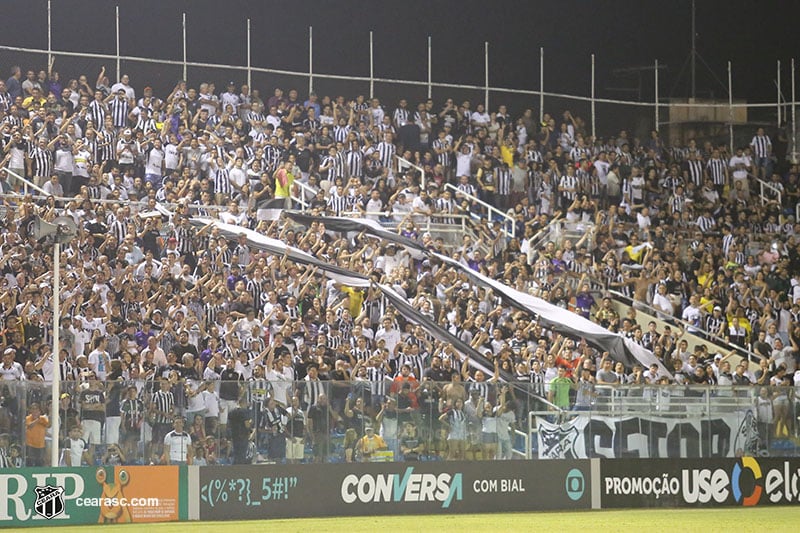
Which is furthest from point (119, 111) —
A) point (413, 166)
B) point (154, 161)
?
point (413, 166)

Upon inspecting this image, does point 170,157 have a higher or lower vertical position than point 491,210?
higher

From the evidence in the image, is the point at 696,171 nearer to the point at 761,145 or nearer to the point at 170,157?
the point at 761,145

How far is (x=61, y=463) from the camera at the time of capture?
60.0 ft

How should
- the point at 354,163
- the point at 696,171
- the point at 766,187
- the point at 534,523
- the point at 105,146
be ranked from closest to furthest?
1. the point at 534,523
2. the point at 105,146
3. the point at 354,163
4. the point at 696,171
5. the point at 766,187

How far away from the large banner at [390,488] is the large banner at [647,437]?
1.02 ft

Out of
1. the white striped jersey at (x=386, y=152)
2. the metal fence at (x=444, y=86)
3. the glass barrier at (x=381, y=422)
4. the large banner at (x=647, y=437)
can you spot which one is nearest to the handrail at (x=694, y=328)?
the white striped jersey at (x=386, y=152)

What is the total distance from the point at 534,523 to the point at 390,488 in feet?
7.42

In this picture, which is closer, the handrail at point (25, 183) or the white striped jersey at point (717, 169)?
the handrail at point (25, 183)

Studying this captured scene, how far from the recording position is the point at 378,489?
65.8 ft

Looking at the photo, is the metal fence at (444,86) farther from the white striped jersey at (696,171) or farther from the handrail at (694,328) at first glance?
the handrail at (694,328)

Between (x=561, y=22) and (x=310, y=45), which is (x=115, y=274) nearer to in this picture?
(x=310, y=45)

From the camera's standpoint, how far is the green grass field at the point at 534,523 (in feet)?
59.2

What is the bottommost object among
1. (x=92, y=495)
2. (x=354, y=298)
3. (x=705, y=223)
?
(x=92, y=495)

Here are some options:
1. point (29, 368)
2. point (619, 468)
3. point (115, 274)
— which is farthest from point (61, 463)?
point (619, 468)
